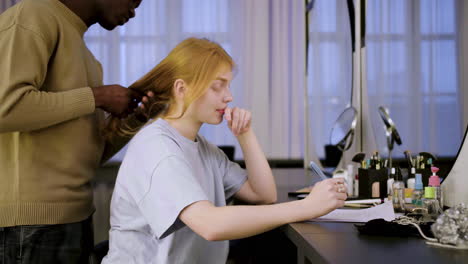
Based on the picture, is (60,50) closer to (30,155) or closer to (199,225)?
(30,155)

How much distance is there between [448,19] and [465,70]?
6.3 inches

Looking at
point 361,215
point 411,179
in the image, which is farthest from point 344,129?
point 361,215

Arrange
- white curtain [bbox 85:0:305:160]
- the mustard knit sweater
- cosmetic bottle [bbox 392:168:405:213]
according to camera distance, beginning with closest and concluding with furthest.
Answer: cosmetic bottle [bbox 392:168:405:213]
the mustard knit sweater
white curtain [bbox 85:0:305:160]

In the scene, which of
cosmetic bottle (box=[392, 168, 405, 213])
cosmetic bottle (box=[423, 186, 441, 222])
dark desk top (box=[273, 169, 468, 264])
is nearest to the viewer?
dark desk top (box=[273, 169, 468, 264])

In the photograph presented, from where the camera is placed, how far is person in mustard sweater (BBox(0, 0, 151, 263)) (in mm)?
1454

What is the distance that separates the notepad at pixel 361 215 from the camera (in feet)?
4.04

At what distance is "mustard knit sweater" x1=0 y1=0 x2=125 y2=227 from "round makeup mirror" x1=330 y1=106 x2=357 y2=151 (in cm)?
127

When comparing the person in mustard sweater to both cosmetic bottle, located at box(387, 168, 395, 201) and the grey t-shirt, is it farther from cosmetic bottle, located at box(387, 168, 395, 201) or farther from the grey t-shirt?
cosmetic bottle, located at box(387, 168, 395, 201)

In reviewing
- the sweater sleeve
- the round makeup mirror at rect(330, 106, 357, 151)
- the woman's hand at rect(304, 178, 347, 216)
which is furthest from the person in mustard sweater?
the round makeup mirror at rect(330, 106, 357, 151)

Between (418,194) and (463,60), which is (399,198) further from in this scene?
(463,60)

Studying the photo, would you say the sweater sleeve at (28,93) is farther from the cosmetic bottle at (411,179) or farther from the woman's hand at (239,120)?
the cosmetic bottle at (411,179)

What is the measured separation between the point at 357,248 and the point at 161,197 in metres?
0.41

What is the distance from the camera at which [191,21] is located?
4.02 metres

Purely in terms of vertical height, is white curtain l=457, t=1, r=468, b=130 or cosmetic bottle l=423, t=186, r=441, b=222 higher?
white curtain l=457, t=1, r=468, b=130
